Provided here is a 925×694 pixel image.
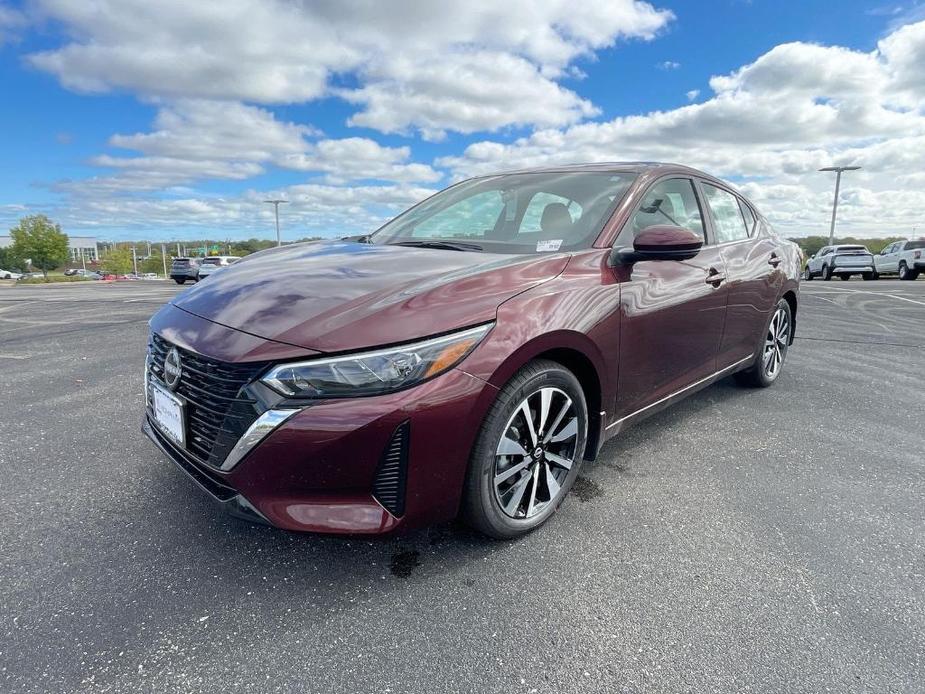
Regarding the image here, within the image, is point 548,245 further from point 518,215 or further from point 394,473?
point 394,473

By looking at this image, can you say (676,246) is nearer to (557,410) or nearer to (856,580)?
(557,410)

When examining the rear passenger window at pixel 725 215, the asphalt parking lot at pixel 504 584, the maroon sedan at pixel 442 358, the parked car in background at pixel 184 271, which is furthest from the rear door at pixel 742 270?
the parked car in background at pixel 184 271

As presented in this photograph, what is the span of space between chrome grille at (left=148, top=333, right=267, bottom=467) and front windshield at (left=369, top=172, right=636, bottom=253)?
132 centimetres

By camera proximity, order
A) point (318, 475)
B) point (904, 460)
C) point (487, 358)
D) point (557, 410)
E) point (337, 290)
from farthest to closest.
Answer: point (904, 460)
point (557, 410)
point (337, 290)
point (487, 358)
point (318, 475)

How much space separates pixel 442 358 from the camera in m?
1.79

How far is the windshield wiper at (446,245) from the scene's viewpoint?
2.69 meters

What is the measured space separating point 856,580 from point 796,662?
0.59m

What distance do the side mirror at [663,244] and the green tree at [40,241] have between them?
73.5 m

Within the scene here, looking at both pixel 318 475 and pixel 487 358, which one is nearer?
pixel 318 475

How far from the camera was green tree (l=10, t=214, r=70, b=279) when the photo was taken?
59.8 metres

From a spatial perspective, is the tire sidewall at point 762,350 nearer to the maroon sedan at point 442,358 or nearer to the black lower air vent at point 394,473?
the maroon sedan at point 442,358

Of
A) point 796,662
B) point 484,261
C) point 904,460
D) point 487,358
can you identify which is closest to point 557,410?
point 487,358

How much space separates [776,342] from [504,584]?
11.6 feet

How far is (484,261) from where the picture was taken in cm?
230
